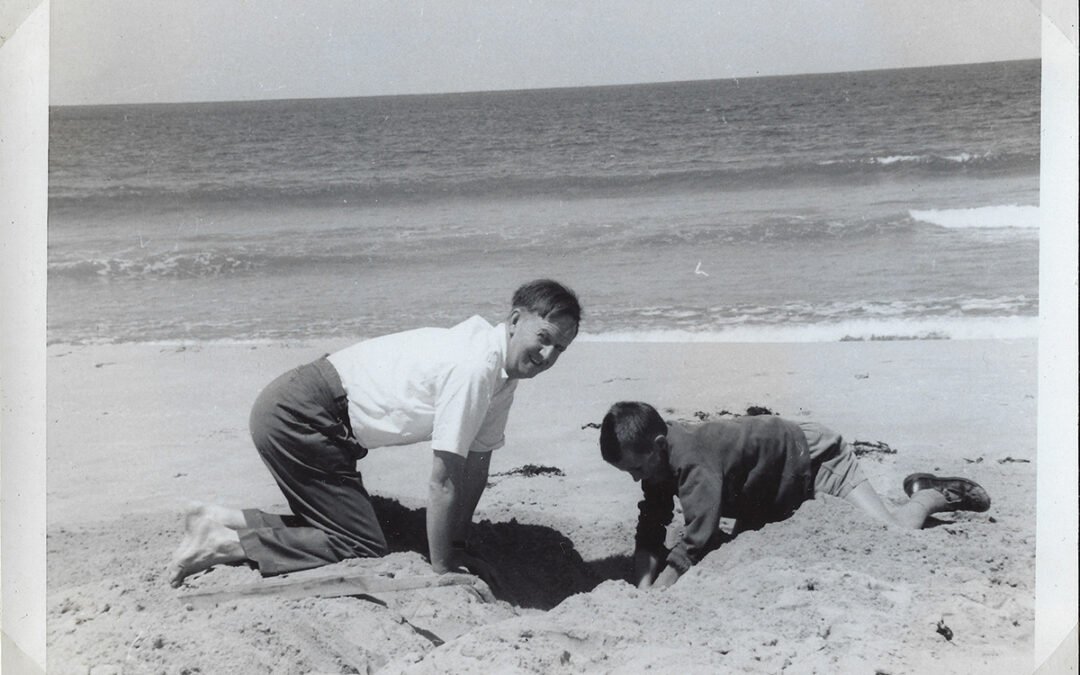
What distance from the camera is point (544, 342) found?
296 cm

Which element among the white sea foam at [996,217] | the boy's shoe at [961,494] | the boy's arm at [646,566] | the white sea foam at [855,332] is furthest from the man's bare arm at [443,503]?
the white sea foam at [996,217]

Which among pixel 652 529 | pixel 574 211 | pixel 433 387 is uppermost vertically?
pixel 574 211

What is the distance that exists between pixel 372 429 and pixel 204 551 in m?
0.66

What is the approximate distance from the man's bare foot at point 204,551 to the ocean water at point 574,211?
239 cm

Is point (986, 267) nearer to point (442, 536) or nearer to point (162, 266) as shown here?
point (442, 536)

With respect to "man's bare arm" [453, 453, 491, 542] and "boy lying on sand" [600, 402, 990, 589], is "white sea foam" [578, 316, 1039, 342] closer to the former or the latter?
"boy lying on sand" [600, 402, 990, 589]

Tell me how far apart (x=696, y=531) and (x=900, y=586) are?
1.99 feet

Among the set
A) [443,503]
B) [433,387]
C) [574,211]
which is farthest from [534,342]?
[574,211]

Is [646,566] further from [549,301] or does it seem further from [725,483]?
[549,301]

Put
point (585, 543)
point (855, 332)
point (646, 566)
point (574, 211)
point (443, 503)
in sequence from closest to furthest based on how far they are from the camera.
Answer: point (443, 503) → point (646, 566) → point (585, 543) → point (855, 332) → point (574, 211)

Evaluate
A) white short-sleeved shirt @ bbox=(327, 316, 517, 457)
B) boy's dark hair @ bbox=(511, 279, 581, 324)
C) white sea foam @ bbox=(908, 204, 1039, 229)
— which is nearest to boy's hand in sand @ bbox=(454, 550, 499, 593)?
white short-sleeved shirt @ bbox=(327, 316, 517, 457)

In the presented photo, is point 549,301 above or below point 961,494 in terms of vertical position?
above

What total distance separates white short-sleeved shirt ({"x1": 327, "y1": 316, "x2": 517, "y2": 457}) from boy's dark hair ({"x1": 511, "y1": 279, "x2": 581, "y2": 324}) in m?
0.11

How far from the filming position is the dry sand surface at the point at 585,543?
265cm
